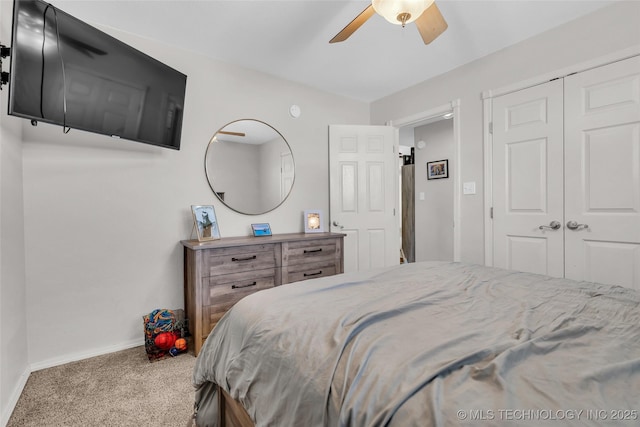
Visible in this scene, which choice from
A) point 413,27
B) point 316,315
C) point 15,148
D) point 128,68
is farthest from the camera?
point 413,27

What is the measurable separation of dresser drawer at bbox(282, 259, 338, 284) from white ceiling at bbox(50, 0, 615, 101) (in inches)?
79.4

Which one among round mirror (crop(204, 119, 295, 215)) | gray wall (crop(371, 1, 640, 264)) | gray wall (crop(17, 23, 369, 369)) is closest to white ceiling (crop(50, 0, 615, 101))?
gray wall (crop(371, 1, 640, 264))

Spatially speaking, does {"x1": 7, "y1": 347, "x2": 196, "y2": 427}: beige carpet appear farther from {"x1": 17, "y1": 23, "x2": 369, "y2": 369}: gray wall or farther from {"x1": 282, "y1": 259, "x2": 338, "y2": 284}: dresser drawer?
{"x1": 282, "y1": 259, "x2": 338, "y2": 284}: dresser drawer

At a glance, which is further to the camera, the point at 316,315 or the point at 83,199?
the point at 83,199

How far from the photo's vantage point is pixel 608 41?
6.86 ft

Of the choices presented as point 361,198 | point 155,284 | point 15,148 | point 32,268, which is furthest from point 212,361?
point 361,198

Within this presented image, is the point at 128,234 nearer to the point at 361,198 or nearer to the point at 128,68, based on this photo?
the point at 128,68

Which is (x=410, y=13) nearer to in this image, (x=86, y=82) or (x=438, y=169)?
(x=86, y=82)

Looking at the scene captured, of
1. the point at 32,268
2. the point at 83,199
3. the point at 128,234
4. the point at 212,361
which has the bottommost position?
the point at 212,361

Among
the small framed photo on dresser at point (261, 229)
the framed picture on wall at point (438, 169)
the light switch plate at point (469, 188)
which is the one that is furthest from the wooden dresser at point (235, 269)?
the framed picture on wall at point (438, 169)

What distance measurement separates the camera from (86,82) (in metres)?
1.72

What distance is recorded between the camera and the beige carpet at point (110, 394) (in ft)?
4.93

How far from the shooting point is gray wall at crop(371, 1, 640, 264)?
2.07 m

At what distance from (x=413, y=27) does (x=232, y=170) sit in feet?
6.64
